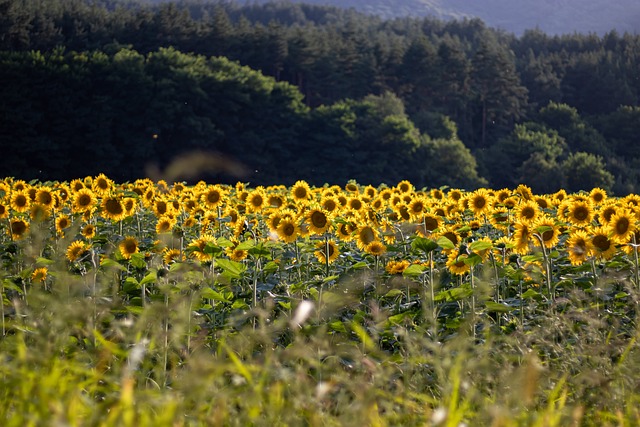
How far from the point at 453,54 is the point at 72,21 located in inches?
1375

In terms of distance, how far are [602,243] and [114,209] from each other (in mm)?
4254

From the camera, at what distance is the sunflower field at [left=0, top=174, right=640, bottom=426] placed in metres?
3.33

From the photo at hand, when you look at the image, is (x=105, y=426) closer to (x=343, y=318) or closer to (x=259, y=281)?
(x=343, y=318)

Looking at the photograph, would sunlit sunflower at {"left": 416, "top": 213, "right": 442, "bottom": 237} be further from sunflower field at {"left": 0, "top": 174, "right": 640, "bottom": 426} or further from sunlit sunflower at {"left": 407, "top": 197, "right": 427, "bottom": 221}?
sunlit sunflower at {"left": 407, "top": 197, "right": 427, "bottom": 221}

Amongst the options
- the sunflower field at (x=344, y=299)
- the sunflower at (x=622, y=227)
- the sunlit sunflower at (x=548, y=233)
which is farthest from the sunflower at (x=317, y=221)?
the sunflower at (x=622, y=227)

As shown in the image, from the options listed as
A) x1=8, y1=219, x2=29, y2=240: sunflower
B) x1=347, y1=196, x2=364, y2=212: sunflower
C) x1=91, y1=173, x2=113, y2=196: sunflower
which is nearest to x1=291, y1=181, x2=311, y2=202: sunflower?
x1=347, y1=196, x2=364, y2=212: sunflower

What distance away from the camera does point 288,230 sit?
6.29 metres

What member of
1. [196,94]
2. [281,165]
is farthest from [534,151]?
[196,94]

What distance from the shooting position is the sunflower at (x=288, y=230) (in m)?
6.28

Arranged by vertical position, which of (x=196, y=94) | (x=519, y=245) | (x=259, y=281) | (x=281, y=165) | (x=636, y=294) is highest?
(x=636, y=294)

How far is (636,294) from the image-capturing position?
4043 millimetres

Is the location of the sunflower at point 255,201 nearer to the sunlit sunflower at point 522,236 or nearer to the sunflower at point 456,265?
the sunflower at point 456,265

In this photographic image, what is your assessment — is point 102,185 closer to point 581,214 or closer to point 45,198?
point 45,198

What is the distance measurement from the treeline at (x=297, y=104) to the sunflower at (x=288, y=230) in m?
38.6
